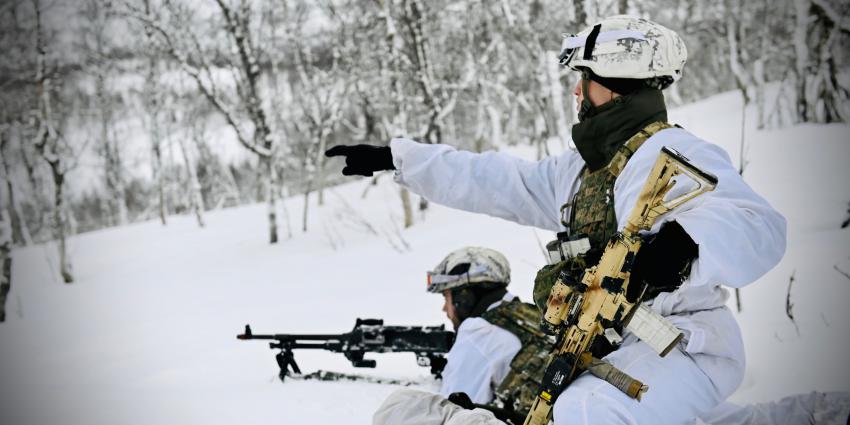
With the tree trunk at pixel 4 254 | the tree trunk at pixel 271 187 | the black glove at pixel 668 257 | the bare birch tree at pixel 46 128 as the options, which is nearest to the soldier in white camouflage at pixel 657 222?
the black glove at pixel 668 257

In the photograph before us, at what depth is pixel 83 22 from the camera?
16.5 m

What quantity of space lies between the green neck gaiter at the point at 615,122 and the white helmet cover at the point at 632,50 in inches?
3.1

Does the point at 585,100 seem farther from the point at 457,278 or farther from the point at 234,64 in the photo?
the point at 234,64

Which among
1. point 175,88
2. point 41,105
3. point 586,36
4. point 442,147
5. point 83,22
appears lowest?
point 442,147

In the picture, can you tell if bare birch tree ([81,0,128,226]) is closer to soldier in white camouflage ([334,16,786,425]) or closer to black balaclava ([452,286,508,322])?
black balaclava ([452,286,508,322])

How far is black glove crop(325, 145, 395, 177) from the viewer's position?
215cm

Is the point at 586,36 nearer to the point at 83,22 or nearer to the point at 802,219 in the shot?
the point at 802,219

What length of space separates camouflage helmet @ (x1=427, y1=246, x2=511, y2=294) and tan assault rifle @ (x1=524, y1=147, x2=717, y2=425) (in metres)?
1.15

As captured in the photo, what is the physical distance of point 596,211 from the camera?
1.86m

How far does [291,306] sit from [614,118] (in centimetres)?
584

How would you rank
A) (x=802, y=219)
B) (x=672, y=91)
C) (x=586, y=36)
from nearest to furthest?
(x=586, y=36) < (x=802, y=219) < (x=672, y=91)

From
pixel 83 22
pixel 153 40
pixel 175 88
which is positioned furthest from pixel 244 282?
pixel 175 88

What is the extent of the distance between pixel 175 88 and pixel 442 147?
20368 mm

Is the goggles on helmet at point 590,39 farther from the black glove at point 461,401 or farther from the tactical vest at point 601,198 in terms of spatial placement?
the black glove at point 461,401
